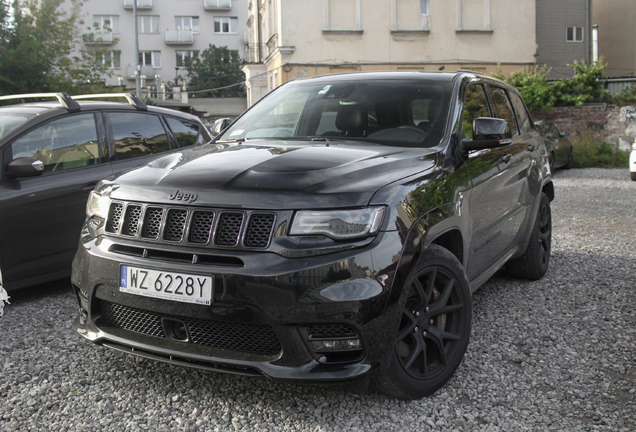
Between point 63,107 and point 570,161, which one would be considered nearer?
point 63,107

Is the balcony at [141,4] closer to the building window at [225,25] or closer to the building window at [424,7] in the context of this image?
the building window at [225,25]

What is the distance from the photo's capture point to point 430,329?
3031 mm

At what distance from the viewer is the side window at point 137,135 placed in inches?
211

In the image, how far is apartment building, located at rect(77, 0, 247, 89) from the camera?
59.5 meters

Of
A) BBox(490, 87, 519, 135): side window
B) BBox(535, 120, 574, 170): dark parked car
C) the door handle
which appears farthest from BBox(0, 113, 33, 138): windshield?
BBox(535, 120, 574, 170): dark parked car

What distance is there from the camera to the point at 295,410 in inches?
115

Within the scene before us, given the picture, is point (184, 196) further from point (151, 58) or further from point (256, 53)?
point (151, 58)

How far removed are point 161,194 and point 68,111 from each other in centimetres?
273

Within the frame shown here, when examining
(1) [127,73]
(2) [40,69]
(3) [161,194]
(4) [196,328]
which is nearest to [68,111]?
(3) [161,194]

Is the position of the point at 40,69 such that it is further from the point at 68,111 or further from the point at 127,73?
the point at 127,73

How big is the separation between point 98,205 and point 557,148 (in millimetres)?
13501

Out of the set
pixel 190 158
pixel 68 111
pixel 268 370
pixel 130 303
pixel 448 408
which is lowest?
pixel 448 408

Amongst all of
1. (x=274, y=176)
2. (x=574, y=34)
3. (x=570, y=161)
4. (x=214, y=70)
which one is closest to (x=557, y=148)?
(x=570, y=161)

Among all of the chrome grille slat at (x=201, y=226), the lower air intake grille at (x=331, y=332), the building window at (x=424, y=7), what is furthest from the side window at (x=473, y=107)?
the building window at (x=424, y=7)
